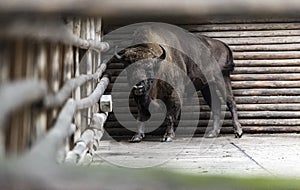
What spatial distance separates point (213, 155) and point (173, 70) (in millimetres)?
1559

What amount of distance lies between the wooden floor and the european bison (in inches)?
13.7

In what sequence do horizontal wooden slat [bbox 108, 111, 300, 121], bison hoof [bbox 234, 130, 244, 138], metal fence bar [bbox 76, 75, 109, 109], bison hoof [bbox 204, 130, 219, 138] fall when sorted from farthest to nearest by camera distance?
horizontal wooden slat [bbox 108, 111, 300, 121] < bison hoof [bbox 234, 130, 244, 138] < bison hoof [bbox 204, 130, 219, 138] < metal fence bar [bbox 76, 75, 109, 109]

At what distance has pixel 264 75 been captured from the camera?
7.04 m

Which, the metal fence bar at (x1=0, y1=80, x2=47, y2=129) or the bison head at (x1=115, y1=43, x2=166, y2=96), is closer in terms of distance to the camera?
the metal fence bar at (x1=0, y1=80, x2=47, y2=129)

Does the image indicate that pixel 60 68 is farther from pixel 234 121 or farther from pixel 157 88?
pixel 234 121

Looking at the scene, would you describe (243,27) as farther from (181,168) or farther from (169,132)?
(181,168)

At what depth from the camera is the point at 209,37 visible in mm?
7016

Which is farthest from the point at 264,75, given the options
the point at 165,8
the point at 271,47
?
the point at 165,8

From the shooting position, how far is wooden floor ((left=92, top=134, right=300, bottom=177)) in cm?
378

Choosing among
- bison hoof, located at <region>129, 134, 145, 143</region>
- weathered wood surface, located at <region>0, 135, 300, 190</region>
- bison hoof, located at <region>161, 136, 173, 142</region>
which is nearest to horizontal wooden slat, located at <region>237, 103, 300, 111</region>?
weathered wood surface, located at <region>0, 135, 300, 190</region>

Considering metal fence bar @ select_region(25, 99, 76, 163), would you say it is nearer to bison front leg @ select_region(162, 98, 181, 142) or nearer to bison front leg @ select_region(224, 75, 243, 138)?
bison front leg @ select_region(162, 98, 181, 142)

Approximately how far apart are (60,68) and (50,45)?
40 cm

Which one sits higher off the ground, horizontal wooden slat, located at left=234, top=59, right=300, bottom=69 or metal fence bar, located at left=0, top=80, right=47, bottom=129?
horizontal wooden slat, located at left=234, top=59, right=300, bottom=69

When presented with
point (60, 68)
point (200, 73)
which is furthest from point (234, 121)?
point (60, 68)
